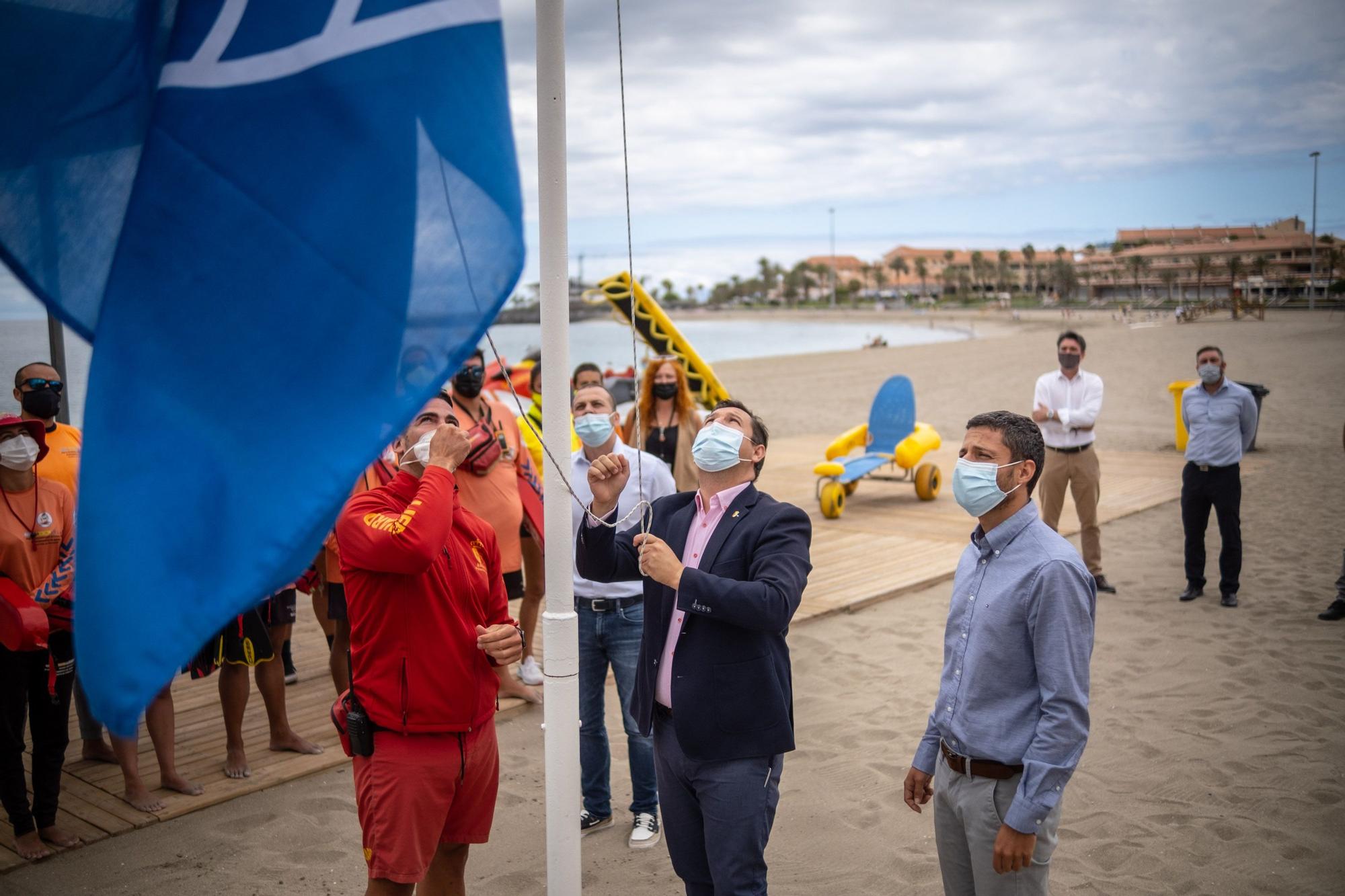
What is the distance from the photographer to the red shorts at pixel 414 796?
2938 millimetres

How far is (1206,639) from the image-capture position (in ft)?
23.9

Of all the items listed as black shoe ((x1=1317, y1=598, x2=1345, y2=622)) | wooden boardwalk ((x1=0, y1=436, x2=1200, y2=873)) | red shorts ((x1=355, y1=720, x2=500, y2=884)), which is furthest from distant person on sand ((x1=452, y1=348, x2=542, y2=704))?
black shoe ((x1=1317, y1=598, x2=1345, y2=622))

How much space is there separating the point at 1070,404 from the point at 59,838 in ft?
25.2

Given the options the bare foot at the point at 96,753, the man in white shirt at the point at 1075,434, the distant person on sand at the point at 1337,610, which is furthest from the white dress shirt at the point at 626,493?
the distant person on sand at the point at 1337,610

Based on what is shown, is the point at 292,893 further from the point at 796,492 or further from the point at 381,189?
the point at 796,492

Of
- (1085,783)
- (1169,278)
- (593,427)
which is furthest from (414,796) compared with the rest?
(1169,278)

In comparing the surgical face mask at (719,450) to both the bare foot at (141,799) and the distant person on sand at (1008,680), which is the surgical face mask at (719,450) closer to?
→ the distant person on sand at (1008,680)

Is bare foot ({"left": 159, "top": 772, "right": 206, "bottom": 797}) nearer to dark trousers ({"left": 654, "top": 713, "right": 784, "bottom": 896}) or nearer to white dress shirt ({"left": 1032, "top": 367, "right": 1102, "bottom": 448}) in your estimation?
dark trousers ({"left": 654, "top": 713, "right": 784, "bottom": 896})

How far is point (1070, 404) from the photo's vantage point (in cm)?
863

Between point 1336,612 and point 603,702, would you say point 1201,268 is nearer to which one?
point 1336,612

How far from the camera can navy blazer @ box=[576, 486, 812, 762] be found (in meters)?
2.91

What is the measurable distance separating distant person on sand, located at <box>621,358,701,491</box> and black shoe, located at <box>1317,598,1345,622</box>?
503 centimetres

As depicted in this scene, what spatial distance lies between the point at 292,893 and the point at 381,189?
132 inches

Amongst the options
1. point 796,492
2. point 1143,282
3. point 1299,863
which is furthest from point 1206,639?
point 1143,282
